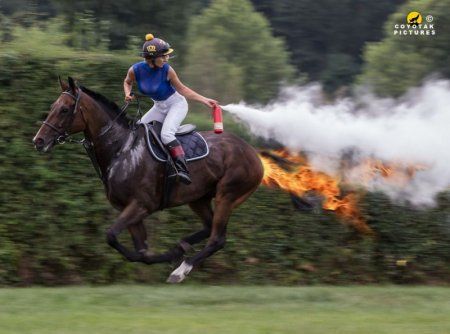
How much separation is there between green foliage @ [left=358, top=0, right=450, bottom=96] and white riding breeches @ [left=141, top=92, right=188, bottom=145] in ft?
126

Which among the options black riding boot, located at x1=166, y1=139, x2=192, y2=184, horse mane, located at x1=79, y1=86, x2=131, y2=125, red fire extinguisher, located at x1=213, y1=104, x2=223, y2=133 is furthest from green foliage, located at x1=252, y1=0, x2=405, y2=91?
black riding boot, located at x1=166, y1=139, x2=192, y2=184

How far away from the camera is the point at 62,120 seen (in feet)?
41.3

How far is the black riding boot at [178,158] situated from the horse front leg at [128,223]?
720mm

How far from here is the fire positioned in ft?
48.4

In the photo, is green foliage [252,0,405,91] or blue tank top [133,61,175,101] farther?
green foliage [252,0,405,91]

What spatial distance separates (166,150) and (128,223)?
119 cm

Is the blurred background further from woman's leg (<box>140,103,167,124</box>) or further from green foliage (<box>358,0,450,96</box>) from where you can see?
green foliage (<box>358,0,450,96</box>)

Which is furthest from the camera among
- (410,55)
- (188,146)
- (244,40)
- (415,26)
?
(244,40)

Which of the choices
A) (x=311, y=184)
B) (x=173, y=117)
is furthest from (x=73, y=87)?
(x=311, y=184)

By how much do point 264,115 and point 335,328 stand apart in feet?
16.4

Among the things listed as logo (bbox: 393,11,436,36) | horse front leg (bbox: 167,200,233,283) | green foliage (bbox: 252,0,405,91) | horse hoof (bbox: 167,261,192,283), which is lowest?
green foliage (bbox: 252,0,405,91)

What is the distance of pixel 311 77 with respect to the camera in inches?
3386

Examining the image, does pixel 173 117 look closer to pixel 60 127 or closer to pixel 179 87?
→ pixel 179 87

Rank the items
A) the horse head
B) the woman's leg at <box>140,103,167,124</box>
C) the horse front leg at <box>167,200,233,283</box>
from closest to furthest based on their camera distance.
→ the horse head → the woman's leg at <box>140,103,167,124</box> → the horse front leg at <box>167,200,233,283</box>
